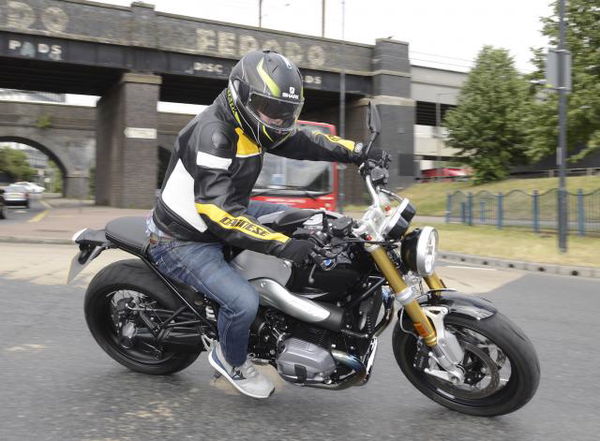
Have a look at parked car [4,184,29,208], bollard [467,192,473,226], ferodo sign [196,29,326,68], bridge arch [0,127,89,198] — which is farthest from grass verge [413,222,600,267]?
bridge arch [0,127,89,198]

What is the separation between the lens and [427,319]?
309cm

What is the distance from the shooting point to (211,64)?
27906 mm

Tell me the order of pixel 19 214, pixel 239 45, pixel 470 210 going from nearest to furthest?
1. pixel 470 210
2. pixel 19 214
3. pixel 239 45

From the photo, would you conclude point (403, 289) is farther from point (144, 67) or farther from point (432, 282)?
point (144, 67)

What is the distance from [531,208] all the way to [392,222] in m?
15.6

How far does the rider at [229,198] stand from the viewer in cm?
298

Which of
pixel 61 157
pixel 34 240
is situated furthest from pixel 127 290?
pixel 61 157

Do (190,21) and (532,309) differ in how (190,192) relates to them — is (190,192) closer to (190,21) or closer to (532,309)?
(532,309)

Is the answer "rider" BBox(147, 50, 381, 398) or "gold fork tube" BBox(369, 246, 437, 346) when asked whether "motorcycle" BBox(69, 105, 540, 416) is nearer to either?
"gold fork tube" BBox(369, 246, 437, 346)

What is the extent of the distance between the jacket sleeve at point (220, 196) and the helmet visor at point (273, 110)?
0.20m

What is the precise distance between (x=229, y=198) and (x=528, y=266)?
9.34m

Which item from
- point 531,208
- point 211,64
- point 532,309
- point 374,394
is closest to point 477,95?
point 211,64

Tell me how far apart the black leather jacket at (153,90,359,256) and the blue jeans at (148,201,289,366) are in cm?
8

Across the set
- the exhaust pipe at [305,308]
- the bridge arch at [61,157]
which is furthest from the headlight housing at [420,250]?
the bridge arch at [61,157]
